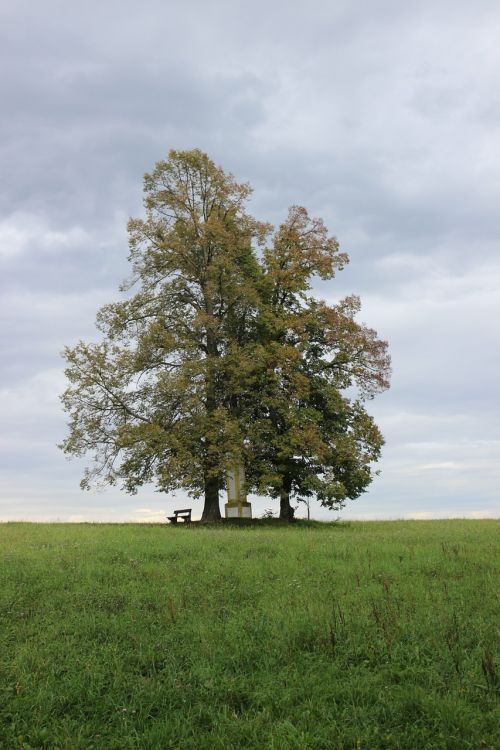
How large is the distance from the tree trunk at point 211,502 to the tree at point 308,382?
2.85m

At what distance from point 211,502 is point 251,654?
23118 mm

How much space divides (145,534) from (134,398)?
1142 centimetres

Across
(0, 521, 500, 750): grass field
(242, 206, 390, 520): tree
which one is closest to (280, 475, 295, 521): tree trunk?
(242, 206, 390, 520): tree

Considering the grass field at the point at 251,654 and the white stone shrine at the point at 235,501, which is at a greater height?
the white stone shrine at the point at 235,501

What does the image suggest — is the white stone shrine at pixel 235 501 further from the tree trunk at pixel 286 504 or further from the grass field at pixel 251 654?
the grass field at pixel 251 654

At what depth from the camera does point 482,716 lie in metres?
7.48

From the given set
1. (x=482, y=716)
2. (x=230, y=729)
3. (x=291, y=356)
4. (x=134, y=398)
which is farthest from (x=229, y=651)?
(x=134, y=398)

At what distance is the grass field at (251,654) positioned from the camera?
7.48 m

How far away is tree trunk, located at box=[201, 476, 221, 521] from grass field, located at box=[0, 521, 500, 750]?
663 inches

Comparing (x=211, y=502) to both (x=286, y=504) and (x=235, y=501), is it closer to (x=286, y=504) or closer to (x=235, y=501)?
(x=235, y=501)

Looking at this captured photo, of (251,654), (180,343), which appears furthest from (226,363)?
(251,654)

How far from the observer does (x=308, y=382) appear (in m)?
30.3

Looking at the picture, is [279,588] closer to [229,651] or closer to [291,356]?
[229,651]

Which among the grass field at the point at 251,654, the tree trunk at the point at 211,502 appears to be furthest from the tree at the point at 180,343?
the grass field at the point at 251,654
